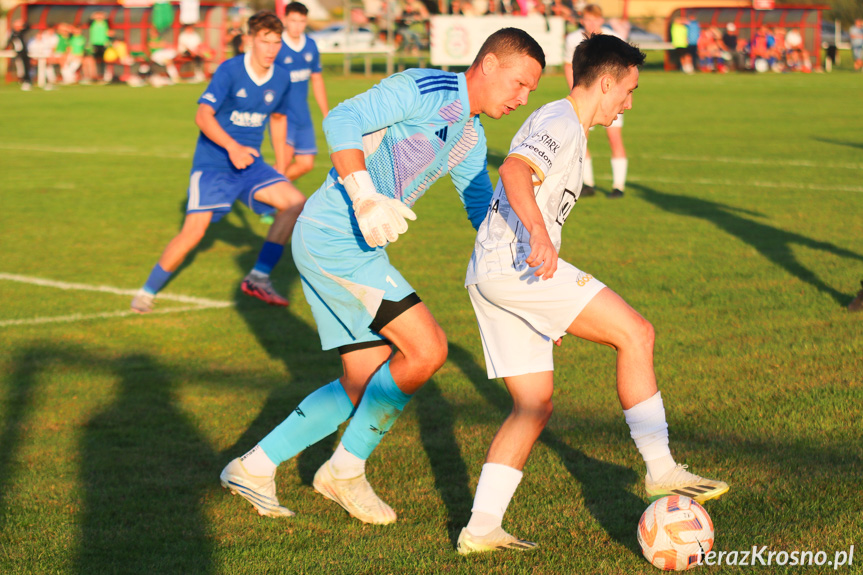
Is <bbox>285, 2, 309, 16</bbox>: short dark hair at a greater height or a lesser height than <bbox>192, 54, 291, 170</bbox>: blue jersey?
greater

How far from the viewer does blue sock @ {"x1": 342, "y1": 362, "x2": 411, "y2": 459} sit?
150 inches

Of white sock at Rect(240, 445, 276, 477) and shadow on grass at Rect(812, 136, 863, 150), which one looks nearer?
white sock at Rect(240, 445, 276, 477)

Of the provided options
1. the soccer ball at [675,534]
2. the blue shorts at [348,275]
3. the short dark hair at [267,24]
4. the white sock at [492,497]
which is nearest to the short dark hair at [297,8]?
the short dark hair at [267,24]

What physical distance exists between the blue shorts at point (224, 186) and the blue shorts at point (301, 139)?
309cm

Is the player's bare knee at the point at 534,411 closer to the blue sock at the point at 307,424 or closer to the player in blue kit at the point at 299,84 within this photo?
the blue sock at the point at 307,424

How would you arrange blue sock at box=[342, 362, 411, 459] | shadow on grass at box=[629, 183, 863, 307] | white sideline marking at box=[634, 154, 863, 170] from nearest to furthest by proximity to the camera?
blue sock at box=[342, 362, 411, 459]
shadow on grass at box=[629, 183, 863, 307]
white sideline marking at box=[634, 154, 863, 170]

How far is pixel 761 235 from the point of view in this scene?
928cm

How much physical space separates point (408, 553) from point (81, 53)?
127 ft

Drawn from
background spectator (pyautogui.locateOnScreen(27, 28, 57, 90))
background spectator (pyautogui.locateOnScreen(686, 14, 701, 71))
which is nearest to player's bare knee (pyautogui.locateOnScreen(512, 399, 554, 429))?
background spectator (pyautogui.locateOnScreen(27, 28, 57, 90))

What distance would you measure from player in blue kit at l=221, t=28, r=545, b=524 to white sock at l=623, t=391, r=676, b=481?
0.79m

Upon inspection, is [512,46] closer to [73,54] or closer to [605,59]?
[605,59]

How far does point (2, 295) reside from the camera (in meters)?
7.85

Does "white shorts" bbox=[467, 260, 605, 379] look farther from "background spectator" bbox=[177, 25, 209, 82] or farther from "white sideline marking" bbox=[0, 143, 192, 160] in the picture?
"background spectator" bbox=[177, 25, 209, 82]

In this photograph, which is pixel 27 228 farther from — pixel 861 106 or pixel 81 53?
pixel 81 53
